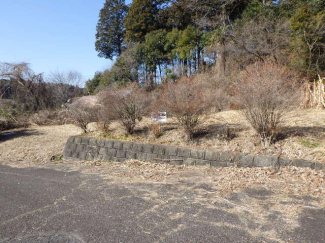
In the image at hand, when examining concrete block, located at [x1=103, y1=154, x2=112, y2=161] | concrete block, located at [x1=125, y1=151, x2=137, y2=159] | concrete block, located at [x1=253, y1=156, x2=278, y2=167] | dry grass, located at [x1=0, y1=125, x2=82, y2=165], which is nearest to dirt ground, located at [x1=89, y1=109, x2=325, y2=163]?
concrete block, located at [x1=253, y1=156, x2=278, y2=167]

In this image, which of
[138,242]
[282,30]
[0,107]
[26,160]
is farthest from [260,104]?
[0,107]

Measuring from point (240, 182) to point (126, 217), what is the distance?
7.41 ft

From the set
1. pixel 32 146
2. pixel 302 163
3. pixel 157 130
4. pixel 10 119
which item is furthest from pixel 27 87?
pixel 302 163

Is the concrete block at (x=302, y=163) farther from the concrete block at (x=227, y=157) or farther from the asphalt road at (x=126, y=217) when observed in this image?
the asphalt road at (x=126, y=217)

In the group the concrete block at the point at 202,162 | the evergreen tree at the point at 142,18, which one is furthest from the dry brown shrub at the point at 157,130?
the evergreen tree at the point at 142,18

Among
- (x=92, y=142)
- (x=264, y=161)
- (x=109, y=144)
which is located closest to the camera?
(x=264, y=161)

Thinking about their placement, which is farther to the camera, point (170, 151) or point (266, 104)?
point (170, 151)

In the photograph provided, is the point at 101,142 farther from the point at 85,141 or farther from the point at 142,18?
the point at 142,18

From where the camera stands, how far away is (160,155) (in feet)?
20.4

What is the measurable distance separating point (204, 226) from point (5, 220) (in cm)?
271

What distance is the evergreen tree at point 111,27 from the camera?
80.0ft

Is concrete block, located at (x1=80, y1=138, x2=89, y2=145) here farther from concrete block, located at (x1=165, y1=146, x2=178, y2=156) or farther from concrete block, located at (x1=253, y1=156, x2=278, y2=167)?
→ concrete block, located at (x1=253, y1=156, x2=278, y2=167)

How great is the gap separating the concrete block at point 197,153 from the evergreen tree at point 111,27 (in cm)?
2077

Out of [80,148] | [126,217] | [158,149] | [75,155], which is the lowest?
[126,217]
